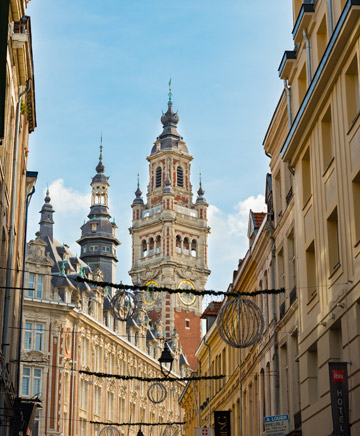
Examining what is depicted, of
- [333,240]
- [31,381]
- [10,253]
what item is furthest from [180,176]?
[333,240]

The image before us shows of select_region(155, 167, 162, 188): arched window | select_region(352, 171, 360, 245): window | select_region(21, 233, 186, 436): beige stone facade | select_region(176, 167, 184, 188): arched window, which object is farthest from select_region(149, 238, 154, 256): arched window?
select_region(352, 171, 360, 245): window

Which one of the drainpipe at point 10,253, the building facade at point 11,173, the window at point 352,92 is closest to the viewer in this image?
the window at point 352,92

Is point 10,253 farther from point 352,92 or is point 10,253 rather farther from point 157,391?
point 157,391

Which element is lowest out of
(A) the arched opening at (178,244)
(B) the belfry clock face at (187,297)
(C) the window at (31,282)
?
(C) the window at (31,282)

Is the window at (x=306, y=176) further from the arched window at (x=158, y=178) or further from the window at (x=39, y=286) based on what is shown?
the arched window at (x=158, y=178)

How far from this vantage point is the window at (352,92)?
21.4m

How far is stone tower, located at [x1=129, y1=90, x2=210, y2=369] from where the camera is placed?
420 ft

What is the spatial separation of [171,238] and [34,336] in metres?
70.4

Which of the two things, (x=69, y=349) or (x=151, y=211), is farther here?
(x=151, y=211)

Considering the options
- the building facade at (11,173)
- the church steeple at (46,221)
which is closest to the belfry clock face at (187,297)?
the church steeple at (46,221)

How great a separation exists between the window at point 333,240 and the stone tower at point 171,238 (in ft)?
334

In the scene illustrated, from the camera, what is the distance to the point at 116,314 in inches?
1018

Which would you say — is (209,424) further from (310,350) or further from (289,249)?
(310,350)

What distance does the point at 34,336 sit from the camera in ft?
215
